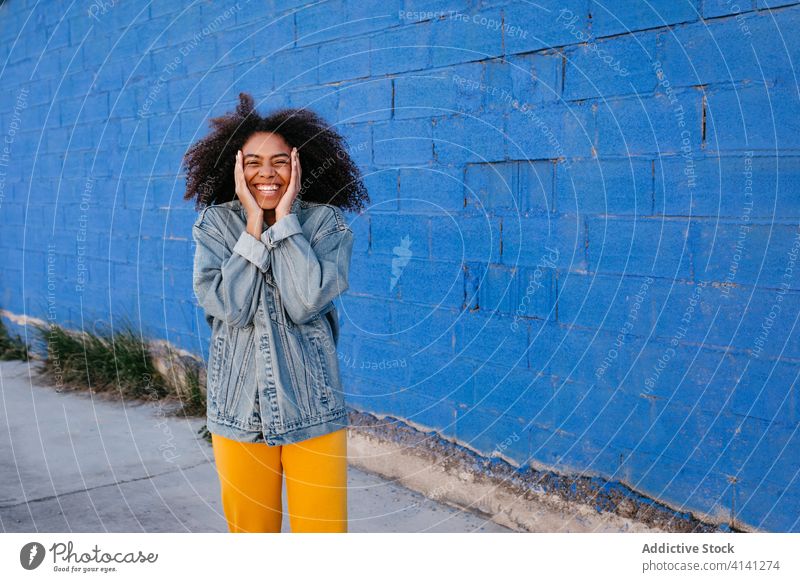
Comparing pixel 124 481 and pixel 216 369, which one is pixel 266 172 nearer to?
pixel 216 369

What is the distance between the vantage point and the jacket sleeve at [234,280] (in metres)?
2.62

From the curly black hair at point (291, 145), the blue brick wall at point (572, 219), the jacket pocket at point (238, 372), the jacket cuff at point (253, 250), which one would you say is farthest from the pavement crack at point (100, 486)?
the jacket cuff at point (253, 250)

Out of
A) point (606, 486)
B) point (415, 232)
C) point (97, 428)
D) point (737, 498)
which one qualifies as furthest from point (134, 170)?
point (737, 498)

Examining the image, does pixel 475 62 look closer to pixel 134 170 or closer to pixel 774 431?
pixel 774 431

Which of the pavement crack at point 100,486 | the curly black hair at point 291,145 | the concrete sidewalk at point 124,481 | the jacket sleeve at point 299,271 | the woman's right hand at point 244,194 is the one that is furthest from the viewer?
the pavement crack at point 100,486

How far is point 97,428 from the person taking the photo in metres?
5.64

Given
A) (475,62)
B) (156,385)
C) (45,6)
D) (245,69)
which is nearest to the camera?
(475,62)

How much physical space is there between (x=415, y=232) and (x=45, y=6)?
194 inches

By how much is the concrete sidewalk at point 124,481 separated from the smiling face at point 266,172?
1798 millimetres

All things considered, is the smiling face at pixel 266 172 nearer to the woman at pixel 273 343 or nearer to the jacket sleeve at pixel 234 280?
the woman at pixel 273 343

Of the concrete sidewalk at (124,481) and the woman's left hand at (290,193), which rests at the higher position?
the woman's left hand at (290,193)

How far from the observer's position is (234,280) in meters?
2.64

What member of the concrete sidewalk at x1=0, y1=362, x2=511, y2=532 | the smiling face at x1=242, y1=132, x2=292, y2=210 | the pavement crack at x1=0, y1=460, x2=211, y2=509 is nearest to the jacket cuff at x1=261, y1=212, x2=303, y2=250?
the smiling face at x1=242, y1=132, x2=292, y2=210

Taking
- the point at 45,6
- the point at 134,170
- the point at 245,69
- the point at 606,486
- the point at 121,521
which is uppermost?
the point at 45,6
